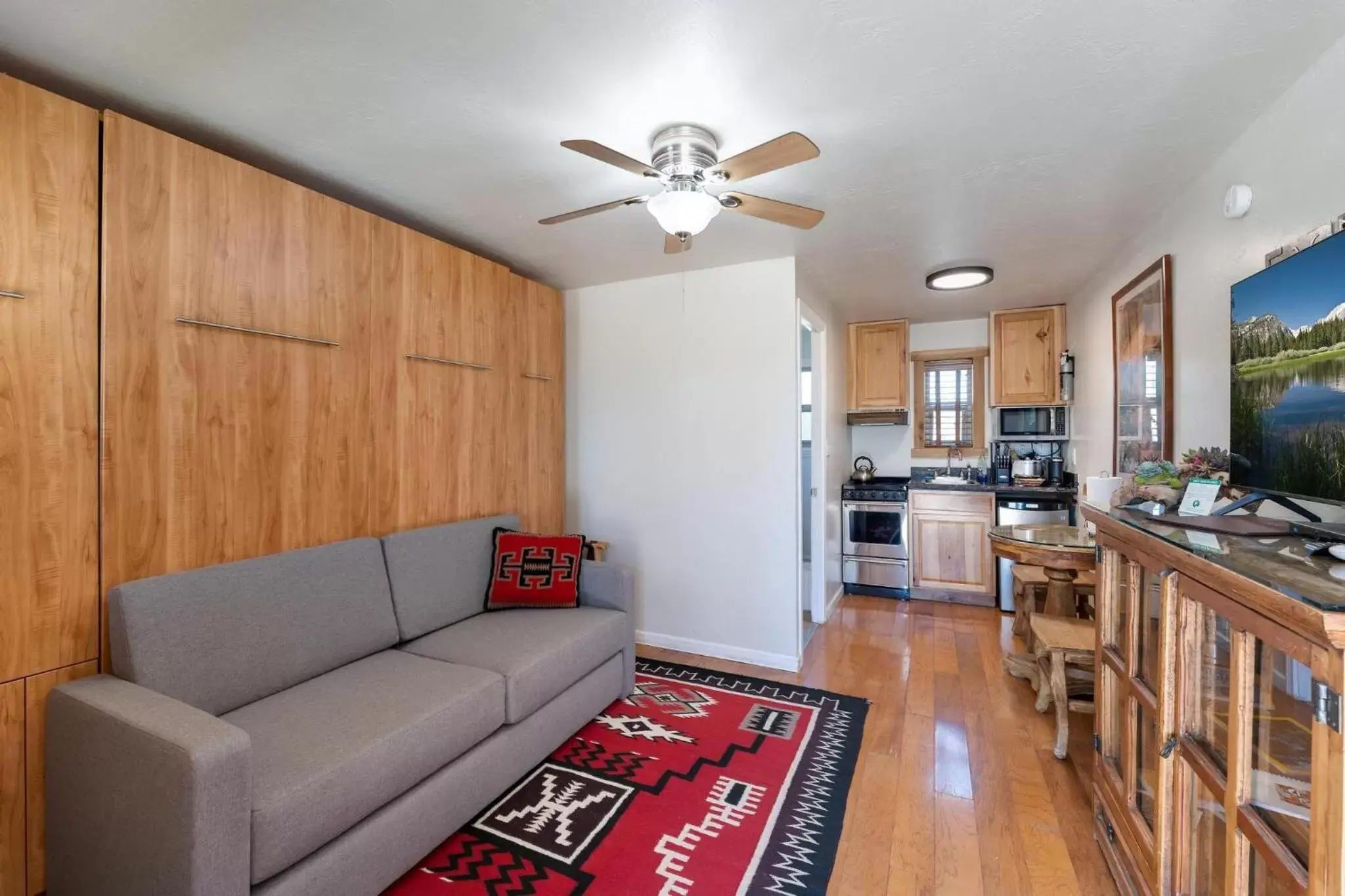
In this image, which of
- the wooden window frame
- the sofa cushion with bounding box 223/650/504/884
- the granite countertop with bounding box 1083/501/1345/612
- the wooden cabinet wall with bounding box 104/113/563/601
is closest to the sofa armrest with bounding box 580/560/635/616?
the wooden cabinet wall with bounding box 104/113/563/601

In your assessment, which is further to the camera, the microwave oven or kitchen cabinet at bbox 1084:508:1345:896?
the microwave oven

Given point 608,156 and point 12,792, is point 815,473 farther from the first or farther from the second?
point 12,792

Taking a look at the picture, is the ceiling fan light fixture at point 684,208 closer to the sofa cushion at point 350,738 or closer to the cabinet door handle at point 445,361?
the cabinet door handle at point 445,361

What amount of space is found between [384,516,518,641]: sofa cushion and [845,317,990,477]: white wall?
11.4 ft

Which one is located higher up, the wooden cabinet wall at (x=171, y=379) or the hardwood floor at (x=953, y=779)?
the wooden cabinet wall at (x=171, y=379)

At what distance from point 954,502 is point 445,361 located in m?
3.92

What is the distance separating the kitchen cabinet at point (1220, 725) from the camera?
0.80 meters

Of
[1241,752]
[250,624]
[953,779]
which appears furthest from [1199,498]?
[250,624]

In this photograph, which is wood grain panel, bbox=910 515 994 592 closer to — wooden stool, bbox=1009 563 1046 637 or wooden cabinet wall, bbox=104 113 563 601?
wooden stool, bbox=1009 563 1046 637

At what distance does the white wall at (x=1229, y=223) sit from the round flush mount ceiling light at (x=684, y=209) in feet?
5.13

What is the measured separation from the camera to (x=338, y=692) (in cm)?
186

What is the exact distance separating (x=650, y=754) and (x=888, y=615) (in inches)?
101

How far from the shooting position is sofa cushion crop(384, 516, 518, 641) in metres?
2.40

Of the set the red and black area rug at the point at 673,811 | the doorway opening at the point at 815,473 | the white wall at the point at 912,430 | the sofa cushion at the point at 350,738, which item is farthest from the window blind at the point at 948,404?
the sofa cushion at the point at 350,738
